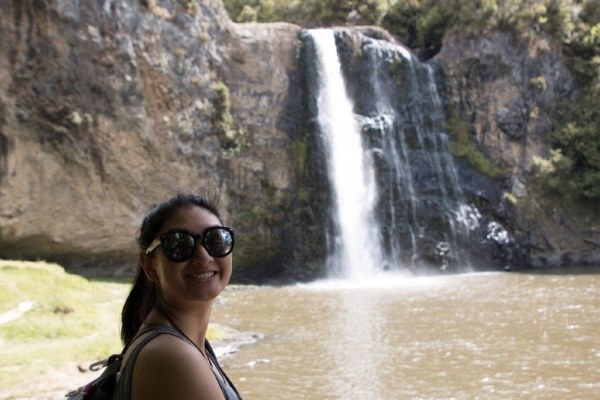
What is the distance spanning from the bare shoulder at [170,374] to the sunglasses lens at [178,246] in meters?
0.38

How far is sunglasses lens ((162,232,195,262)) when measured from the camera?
6.49 ft

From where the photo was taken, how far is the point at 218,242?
80.5 inches

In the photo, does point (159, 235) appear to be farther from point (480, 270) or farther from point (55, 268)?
point (480, 270)

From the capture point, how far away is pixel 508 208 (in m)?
24.3

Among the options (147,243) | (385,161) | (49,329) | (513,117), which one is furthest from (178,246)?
(513,117)

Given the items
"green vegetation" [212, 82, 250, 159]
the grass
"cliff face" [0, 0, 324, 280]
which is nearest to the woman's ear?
the grass

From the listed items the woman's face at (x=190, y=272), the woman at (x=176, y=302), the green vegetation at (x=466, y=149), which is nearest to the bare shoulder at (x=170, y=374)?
the woman at (x=176, y=302)

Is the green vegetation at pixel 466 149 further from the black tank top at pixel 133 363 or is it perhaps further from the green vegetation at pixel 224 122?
the black tank top at pixel 133 363

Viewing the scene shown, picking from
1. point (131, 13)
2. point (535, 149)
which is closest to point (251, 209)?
point (131, 13)

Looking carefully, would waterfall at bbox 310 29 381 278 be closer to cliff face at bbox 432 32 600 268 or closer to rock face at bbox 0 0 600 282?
rock face at bbox 0 0 600 282

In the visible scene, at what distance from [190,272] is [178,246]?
0.33 ft

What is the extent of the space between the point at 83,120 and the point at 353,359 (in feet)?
40.4

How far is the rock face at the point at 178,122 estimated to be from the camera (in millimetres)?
16672

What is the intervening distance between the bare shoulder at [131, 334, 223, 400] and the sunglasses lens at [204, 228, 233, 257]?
0.44 m
